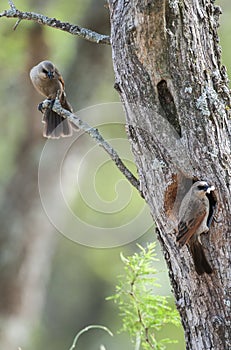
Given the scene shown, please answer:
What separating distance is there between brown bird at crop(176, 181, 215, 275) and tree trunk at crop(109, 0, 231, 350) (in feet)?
0.10

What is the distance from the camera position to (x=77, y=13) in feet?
22.6

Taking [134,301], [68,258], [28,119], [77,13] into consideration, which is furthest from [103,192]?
[134,301]

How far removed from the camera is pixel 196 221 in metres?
2.33

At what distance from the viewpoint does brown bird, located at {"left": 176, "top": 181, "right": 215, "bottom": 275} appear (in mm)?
2330

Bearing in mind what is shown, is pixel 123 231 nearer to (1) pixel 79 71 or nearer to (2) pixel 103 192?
(1) pixel 79 71

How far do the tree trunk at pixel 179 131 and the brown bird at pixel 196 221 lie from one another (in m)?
0.03

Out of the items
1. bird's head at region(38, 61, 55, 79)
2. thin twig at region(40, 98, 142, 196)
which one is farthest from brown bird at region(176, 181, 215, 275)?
bird's head at region(38, 61, 55, 79)

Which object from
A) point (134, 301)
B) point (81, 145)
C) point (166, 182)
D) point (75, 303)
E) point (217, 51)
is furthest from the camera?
point (75, 303)

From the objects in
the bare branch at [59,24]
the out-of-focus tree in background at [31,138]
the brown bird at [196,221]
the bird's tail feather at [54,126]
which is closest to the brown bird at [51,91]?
the bird's tail feather at [54,126]

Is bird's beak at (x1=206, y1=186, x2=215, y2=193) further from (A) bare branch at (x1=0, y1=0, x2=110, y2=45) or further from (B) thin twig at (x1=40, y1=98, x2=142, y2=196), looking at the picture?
(A) bare branch at (x1=0, y1=0, x2=110, y2=45)

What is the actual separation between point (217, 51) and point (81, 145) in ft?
13.1

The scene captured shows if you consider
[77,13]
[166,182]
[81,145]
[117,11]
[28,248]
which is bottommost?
[166,182]

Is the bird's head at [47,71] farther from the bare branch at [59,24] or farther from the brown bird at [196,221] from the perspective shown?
the brown bird at [196,221]

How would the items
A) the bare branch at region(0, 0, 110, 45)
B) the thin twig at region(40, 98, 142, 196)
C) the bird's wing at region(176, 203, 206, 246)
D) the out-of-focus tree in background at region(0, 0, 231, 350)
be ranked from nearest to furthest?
the bird's wing at region(176, 203, 206, 246)
the thin twig at region(40, 98, 142, 196)
the bare branch at region(0, 0, 110, 45)
the out-of-focus tree in background at region(0, 0, 231, 350)
